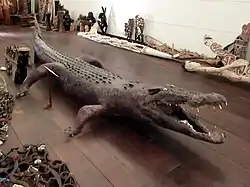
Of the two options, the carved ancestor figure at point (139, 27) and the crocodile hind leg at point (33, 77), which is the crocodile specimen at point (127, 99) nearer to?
the crocodile hind leg at point (33, 77)

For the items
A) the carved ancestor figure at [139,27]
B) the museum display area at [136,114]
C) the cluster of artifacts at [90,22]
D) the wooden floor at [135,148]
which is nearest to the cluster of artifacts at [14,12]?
the cluster of artifacts at [90,22]

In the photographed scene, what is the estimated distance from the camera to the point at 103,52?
357 centimetres

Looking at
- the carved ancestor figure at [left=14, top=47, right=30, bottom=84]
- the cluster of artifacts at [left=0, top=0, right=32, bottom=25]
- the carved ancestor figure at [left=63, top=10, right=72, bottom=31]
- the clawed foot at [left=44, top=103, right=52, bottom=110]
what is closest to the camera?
the clawed foot at [left=44, top=103, right=52, bottom=110]

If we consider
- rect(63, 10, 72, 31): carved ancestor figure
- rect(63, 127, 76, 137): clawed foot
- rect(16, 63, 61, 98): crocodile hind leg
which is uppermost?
rect(63, 10, 72, 31): carved ancestor figure

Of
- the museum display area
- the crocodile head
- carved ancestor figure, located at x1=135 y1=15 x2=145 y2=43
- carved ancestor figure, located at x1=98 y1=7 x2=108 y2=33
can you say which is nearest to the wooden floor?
the museum display area

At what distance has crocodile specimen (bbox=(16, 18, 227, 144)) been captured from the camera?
1340 mm

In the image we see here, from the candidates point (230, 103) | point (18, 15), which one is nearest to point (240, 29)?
point (230, 103)

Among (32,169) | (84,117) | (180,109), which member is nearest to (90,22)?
(84,117)

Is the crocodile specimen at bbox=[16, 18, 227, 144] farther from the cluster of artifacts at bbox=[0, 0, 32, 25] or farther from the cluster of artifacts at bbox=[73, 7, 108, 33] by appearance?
the cluster of artifacts at bbox=[0, 0, 32, 25]

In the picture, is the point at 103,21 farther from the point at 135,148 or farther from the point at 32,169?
the point at 32,169

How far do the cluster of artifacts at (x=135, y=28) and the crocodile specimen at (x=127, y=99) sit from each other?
216 cm

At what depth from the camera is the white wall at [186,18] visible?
315 cm

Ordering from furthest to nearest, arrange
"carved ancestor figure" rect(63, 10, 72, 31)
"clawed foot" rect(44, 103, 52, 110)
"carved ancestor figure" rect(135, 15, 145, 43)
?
"carved ancestor figure" rect(63, 10, 72, 31), "carved ancestor figure" rect(135, 15, 145, 43), "clawed foot" rect(44, 103, 52, 110)

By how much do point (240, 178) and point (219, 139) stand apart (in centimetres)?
16
